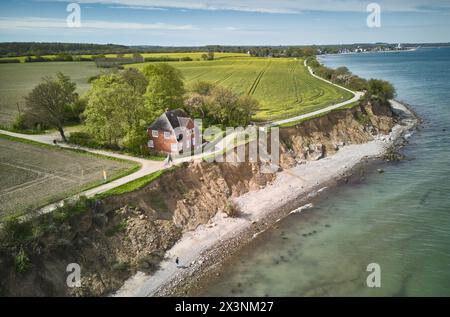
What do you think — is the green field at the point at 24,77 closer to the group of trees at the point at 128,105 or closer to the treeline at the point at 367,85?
the group of trees at the point at 128,105

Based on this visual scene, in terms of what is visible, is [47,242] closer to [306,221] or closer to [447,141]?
[306,221]

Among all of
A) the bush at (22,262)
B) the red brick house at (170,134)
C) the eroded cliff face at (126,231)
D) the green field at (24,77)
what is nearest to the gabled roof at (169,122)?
the red brick house at (170,134)

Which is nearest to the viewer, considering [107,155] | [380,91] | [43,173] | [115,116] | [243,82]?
[43,173]

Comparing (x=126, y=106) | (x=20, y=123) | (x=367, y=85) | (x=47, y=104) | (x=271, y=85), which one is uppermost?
(x=271, y=85)

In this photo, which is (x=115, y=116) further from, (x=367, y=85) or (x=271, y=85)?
(x=367, y=85)

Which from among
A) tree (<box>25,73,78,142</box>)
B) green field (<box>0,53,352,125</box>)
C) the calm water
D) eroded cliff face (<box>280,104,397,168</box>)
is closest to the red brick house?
eroded cliff face (<box>280,104,397,168</box>)

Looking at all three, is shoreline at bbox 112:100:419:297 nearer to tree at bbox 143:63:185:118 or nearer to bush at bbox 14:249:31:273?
bush at bbox 14:249:31:273

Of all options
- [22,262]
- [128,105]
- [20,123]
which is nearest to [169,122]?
[128,105]
